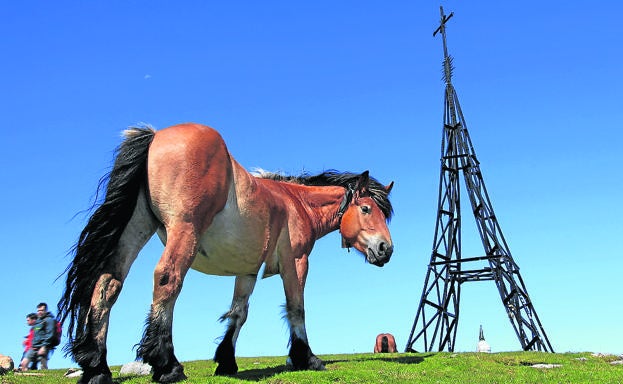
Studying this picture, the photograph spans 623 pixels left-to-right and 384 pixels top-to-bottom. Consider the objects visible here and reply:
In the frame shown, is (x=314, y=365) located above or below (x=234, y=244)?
below

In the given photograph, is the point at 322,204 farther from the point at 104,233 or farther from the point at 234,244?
the point at 104,233

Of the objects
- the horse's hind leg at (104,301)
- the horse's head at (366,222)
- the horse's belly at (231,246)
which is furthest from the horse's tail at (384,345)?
the horse's hind leg at (104,301)

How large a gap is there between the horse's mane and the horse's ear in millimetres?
86

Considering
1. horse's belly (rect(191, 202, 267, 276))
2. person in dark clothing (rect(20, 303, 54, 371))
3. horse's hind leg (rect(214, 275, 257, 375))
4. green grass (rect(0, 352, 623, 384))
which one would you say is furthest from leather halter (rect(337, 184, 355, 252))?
person in dark clothing (rect(20, 303, 54, 371))

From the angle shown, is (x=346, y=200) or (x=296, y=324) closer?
(x=296, y=324)

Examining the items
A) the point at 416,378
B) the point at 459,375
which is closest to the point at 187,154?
the point at 416,378

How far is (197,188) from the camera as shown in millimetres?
8266

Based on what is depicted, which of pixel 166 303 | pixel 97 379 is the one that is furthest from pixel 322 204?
pixel 97 379

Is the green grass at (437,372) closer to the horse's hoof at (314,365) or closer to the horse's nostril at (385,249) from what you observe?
the horse's hoof at (314,365)

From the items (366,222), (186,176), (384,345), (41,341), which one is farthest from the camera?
(384,345)

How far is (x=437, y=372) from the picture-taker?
11.3m

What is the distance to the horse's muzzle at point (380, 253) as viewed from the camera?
Answer: 438 inches

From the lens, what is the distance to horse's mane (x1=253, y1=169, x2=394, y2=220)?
11602mm

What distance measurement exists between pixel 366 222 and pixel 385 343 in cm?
930
